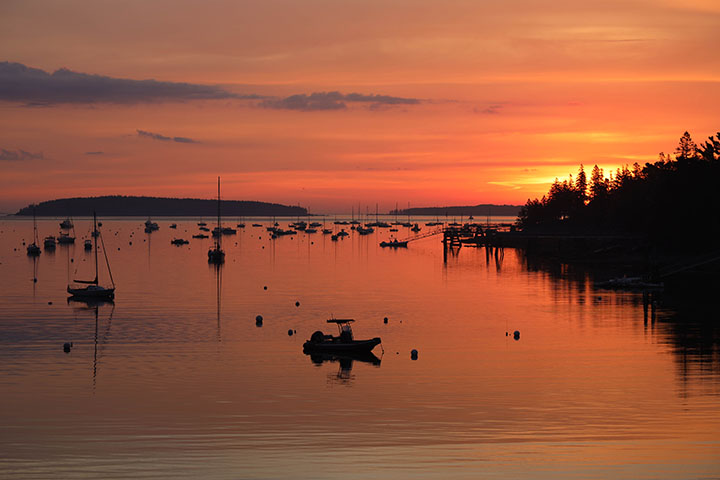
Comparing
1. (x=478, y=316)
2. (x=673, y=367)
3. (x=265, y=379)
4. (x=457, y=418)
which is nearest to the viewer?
(x=457, y=418)

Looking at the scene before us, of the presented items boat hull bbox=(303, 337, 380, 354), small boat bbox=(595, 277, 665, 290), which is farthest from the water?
small boat bbox=(595, 277, 665, 290)

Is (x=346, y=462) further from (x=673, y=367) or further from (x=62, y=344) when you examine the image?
(x=62, y=344)

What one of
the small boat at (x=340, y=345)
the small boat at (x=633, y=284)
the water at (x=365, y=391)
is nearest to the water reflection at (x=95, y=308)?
the water at (x=365, y=391)

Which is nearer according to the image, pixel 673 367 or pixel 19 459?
pixel 19 459

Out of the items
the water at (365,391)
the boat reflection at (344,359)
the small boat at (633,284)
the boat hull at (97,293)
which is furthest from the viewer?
the small boat at (633,284)

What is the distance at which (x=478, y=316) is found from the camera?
83750 mm

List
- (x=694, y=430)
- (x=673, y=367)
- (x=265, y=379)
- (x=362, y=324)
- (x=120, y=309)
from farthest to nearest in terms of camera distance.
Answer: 1. (x=120, y=309)
2. (x=362, y=324)
3. (x=673, y=367)
4. (x=265, y=379)
5. (x=694, y=430)

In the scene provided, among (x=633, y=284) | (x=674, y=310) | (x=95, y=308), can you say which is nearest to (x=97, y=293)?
(x=95, y=308)

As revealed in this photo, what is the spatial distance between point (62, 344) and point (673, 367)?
45801 mm

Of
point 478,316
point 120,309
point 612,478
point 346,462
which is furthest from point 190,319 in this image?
point 612,478

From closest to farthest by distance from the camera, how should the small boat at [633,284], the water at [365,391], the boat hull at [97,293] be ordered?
1. the water at [365,391]
2. the boat hull at [97,293]
3. the small boat at [633,284]

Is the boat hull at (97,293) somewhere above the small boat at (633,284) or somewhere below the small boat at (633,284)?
below

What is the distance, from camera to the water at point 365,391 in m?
33.8

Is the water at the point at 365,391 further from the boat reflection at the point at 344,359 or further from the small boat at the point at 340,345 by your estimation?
the small boat at the point at 340,345
